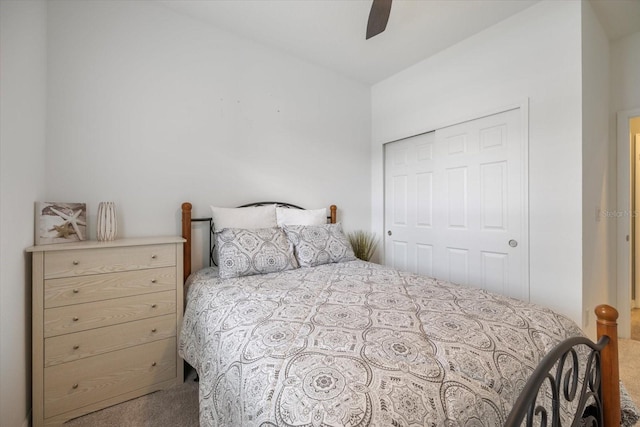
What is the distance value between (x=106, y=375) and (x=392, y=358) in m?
1.76

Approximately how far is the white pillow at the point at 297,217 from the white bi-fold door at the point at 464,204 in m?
1.12

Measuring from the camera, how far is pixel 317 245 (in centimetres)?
232

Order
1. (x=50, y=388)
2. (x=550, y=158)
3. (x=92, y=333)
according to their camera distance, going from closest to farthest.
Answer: (x=50, y=388), (x=92, y=333), (x=550, y=158)

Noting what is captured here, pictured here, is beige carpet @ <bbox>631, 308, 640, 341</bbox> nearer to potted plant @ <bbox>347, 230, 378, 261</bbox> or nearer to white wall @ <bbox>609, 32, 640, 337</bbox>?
white wall @ <bbox>609, 32, 640, 337</bbox>

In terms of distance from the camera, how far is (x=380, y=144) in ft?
11.3

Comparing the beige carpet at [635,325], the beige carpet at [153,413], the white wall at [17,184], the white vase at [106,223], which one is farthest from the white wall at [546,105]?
the white wall at [17,184]

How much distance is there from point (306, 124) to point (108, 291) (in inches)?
88.0

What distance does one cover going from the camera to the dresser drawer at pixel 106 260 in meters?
1.53

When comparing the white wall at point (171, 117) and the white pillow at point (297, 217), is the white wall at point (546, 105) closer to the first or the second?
the white wall at point (171, 117)

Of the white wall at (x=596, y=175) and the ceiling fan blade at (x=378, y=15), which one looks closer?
the ceiling fan blade at (x=378, y=15)

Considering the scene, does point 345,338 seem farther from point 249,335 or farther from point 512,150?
point 512,150

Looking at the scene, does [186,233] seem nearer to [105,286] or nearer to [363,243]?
[105,286]

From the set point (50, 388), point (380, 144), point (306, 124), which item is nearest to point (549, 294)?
point (380, 144)

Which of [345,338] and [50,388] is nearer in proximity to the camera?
[345,338]
